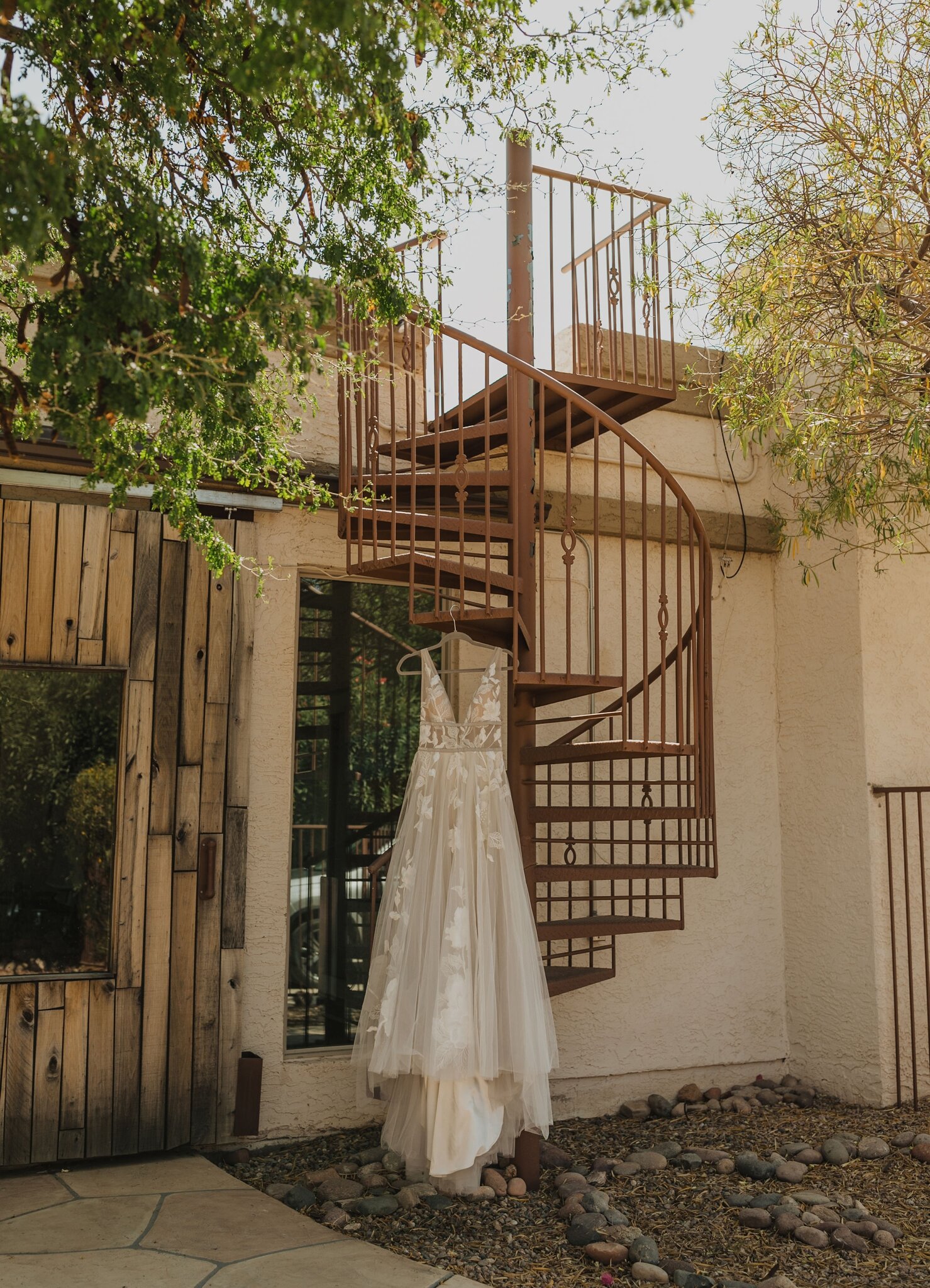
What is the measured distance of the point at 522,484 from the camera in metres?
3.99

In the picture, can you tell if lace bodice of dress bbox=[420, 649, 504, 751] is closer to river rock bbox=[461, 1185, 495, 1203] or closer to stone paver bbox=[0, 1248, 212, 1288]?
river rock bbox=[461, 1185, 495, 1203]

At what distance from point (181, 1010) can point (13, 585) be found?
1.52 metres

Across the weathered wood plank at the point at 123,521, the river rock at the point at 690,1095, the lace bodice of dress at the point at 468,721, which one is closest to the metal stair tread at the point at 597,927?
the lace bodice of dress at the point at 468,721

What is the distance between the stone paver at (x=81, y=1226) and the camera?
293cm

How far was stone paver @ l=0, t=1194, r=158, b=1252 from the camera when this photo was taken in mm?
2934

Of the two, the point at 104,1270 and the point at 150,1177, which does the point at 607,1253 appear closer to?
the point at 104,1270

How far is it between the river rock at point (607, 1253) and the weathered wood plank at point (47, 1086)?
170 centimetres

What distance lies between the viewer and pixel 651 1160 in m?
3.82

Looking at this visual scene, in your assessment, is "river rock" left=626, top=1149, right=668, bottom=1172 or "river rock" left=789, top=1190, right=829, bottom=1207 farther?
"river rock" left=626, top=1149, right=668, bottom=1172

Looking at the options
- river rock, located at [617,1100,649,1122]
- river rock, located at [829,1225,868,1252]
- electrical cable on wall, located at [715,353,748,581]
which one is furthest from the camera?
electrical cable on wall, located at [715,353,748,581]

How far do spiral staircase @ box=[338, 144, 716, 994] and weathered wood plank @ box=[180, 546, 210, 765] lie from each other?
0.56m

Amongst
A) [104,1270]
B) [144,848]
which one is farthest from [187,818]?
[104,1270]

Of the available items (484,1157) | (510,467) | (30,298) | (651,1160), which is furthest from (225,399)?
(651,1160)

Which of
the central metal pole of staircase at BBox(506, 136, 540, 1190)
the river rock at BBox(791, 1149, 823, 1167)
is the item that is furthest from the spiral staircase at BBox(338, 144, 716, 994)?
the river rock at BBox(791, 1149, 823, 1167)
